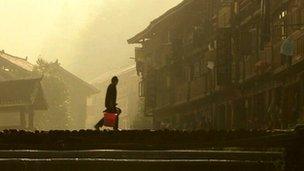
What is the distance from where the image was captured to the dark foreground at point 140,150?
6.10m

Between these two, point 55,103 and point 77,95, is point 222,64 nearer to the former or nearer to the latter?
point 55,103

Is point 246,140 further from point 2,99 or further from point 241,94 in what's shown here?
point 2,99

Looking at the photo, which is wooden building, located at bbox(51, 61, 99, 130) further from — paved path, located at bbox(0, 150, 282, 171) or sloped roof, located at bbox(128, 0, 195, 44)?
paved path, located at bbox(0, 150, 282, 171)

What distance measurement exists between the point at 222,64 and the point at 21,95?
13.6 m

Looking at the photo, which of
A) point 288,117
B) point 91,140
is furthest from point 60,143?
point 288,117

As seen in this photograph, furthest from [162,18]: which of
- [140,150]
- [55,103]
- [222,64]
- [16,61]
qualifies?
[140,150]

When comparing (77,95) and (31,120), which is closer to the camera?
(31,120)

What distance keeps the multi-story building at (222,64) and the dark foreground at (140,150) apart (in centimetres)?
1590

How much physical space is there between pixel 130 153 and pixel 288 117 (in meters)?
18.0

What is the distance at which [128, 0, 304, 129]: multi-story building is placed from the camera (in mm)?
24641

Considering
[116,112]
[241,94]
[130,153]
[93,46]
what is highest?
[93,46]

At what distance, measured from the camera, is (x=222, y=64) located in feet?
102

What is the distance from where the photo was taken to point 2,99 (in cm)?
3888

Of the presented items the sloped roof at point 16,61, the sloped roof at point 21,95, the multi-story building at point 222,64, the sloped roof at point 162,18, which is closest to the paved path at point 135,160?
the multi-story building at point 222,64
